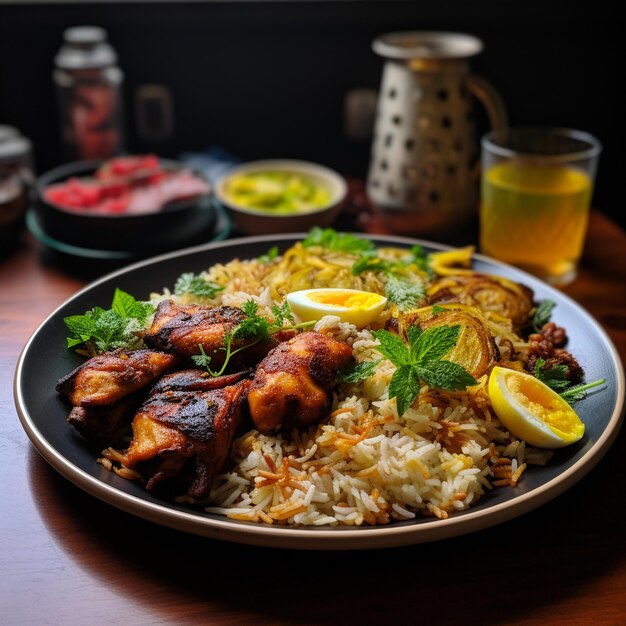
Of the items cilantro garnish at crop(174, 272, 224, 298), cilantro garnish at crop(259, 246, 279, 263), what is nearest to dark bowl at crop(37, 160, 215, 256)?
cilantro garnish at crop(259, 246, 279, 263)

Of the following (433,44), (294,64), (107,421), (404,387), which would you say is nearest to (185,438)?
(107,421)

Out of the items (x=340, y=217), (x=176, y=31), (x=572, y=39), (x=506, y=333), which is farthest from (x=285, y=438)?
(x=572, y=39)

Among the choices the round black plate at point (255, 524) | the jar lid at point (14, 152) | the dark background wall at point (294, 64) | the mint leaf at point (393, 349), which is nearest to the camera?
the round black plate at point (255, 524)

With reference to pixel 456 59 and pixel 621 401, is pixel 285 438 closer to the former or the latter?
pixel 621 401

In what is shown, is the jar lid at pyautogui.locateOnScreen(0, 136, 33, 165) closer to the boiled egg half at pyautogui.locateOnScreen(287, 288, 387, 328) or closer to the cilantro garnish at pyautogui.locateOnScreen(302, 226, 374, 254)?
the cilantro garnish at pyautogui.locateOnScreen(302, 226, 374, 254)

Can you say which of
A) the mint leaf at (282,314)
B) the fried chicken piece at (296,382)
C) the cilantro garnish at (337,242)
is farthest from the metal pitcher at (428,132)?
the fried chicken piece at (296,382)

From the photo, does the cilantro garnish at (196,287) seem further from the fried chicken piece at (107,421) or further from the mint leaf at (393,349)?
the mint leaf at (393,349)
